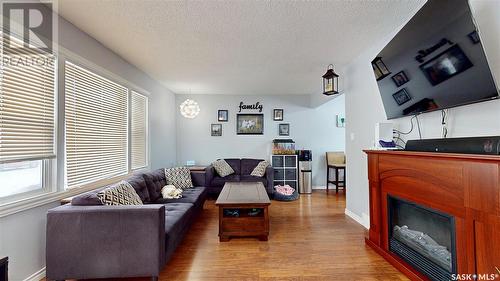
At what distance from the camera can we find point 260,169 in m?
5.11

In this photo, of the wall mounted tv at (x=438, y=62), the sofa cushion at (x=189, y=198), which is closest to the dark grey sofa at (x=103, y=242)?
the sofa cushion at (x=189, y=198)

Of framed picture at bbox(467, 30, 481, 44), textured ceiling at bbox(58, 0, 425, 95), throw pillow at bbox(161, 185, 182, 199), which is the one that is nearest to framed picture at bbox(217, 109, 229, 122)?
textured ceiling at bbox(58, 0, 425, 95)

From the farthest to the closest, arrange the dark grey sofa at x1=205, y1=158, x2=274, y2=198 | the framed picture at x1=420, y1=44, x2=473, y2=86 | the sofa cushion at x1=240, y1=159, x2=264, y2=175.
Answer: the sofa cushion at x1=240, y1=159, x2=264, y2=175
the dark grey sofa at x1=205, y1=158, x2=274, y2=198
the framed picture at x1=420, y1=44, x2=473, y2=86

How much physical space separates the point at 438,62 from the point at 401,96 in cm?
54

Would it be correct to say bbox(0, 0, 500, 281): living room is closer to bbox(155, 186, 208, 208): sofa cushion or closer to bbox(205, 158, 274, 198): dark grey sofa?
bbox(155, 186, 208, 208): sofa cushion

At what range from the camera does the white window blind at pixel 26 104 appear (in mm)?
1731

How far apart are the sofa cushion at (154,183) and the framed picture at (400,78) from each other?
3.28 meters

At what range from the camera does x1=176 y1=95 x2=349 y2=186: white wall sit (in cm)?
581

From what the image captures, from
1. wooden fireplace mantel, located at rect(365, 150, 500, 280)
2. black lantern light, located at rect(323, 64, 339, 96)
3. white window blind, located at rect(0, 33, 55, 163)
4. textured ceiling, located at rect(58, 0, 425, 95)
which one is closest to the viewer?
wooden fireplace mantel, located at rect(365, 150, 500, 280)

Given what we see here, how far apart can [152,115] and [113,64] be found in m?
1.42

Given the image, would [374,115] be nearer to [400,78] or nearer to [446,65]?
[400,78]

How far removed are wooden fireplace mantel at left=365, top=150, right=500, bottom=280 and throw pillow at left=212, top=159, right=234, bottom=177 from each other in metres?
3.47

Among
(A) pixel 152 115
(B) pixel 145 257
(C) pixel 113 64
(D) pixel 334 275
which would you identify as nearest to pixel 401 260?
(D) pixel 334 275

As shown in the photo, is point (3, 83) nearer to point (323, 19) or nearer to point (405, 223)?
point (323, 19)
